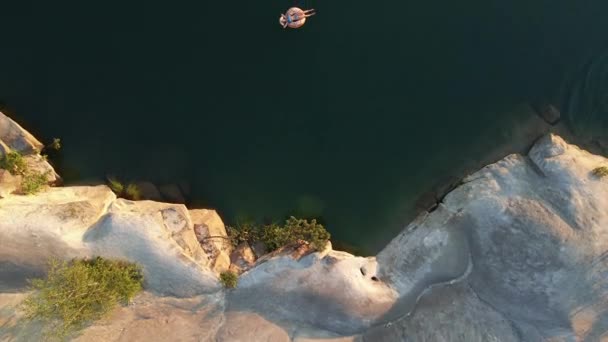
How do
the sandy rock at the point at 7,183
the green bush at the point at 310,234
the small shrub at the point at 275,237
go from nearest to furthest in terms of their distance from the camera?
1. the sandy rock at the point at 7,183
2. the green bush at the point at 310,234
3. the small shrub at the point at 275,237

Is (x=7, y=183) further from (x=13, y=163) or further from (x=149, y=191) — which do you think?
A: (x=149, y=191)

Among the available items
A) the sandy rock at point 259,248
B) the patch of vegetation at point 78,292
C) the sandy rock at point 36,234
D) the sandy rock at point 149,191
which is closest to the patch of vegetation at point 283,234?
the sandy rock at point 259,248

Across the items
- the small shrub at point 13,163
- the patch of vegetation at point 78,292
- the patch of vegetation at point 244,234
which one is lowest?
the patch of vegetation at point 78,292

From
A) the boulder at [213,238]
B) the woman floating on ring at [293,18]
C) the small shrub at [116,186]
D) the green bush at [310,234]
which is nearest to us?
the green bush at [310,234]

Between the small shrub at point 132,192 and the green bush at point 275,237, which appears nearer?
the green bush at point 275,237

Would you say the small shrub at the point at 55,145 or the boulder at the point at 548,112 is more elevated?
the boulder at the point at 548,112

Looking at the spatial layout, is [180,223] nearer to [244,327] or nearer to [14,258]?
[244,327]

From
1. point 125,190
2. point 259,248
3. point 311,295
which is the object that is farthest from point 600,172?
point 125,190

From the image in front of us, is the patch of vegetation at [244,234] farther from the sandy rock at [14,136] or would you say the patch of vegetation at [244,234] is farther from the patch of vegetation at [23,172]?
the sandy rock at [14,136]

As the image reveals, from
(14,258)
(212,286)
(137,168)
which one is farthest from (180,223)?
(14,258)
